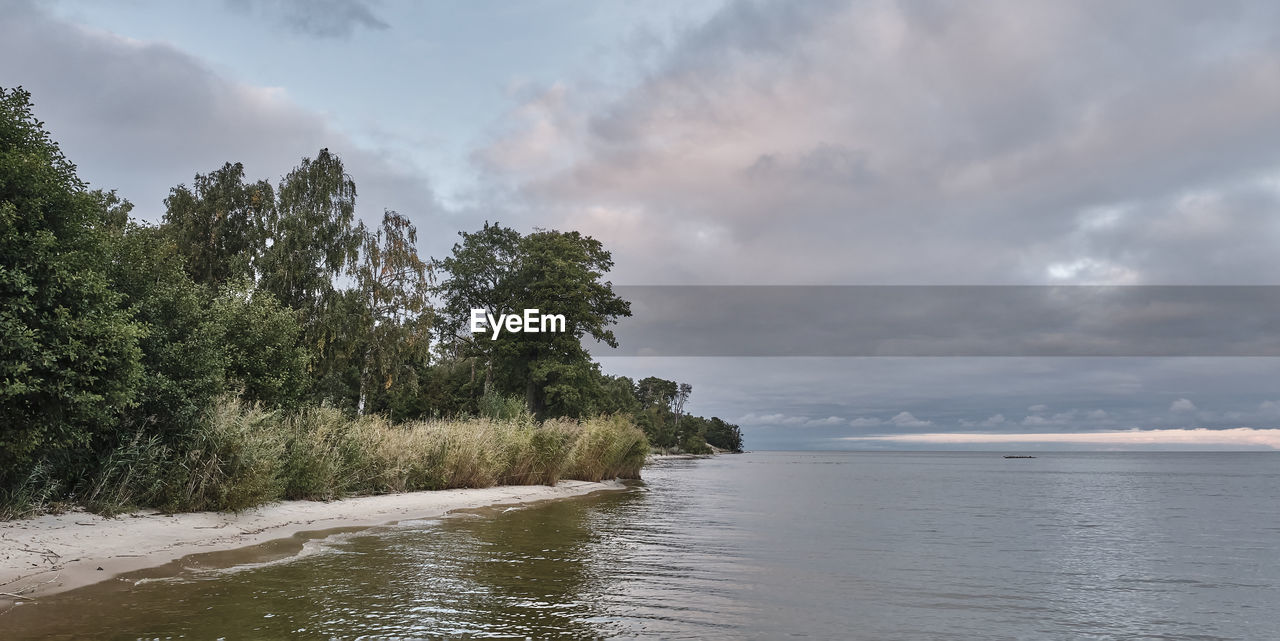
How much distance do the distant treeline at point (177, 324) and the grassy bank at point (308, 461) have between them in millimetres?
83

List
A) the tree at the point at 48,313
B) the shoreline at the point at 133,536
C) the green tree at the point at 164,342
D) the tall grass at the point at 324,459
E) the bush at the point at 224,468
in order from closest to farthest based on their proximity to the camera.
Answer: the shoreline at the point at 133,536, the tree at the point at 48,313, the tall grass at the point at 324,459, the green tree at the point at 164,342, the bush at the point at 224,468


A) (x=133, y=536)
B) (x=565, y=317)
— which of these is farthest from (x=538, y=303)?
(x=133, y=536)

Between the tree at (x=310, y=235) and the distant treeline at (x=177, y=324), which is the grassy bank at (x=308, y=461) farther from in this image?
the tree at (x=310, y=235)

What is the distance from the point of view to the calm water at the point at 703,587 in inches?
362

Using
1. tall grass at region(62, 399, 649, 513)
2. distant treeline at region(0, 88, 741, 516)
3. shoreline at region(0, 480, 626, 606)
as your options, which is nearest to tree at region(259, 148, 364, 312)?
distant treeline at region(0, 88, 741, 516)

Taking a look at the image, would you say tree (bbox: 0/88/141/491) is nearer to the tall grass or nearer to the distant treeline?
the distant treeline

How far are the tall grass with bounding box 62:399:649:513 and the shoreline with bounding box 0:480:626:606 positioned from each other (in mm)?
574

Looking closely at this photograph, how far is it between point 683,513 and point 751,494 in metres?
16.1

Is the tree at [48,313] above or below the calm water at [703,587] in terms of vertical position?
above

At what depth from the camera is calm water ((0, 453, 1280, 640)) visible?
9.19 m

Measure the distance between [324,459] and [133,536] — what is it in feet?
24.6

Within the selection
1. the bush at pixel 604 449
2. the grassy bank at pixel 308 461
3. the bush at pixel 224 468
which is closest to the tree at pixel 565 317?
the bush at pixel 604 449

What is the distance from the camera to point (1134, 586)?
1427cm

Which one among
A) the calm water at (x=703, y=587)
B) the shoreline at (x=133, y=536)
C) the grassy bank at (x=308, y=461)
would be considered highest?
the grassy bank at (x=308, y=461)
